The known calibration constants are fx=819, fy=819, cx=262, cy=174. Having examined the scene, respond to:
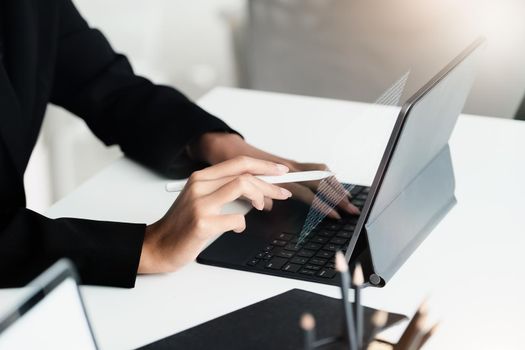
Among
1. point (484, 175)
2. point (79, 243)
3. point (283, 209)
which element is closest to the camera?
point (79, 243)

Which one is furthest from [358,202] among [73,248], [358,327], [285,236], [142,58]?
[142,58]

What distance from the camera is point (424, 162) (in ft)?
3.50

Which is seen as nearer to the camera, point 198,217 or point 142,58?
point 198,217

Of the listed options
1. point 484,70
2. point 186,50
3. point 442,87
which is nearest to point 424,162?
point 442,87

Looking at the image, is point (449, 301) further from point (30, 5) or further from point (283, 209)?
point (30, 5)

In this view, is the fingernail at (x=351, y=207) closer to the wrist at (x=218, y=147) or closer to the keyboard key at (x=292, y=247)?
the keyboard key at (x=292, y=247)

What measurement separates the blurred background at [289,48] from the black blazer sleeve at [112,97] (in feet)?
2.52

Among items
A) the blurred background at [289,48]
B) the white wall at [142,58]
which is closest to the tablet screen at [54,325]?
the blurred background at [289,48]

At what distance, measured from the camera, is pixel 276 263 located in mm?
1029

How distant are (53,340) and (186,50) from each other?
1.88m

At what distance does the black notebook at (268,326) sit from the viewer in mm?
856

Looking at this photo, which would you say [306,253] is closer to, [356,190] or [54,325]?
[356,190]

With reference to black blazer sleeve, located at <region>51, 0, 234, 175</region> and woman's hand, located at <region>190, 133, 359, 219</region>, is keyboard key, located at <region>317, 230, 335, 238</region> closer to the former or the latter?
woman's hand, located at <region>190, 133, 359, 219</region>

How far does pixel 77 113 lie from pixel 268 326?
0.76m
